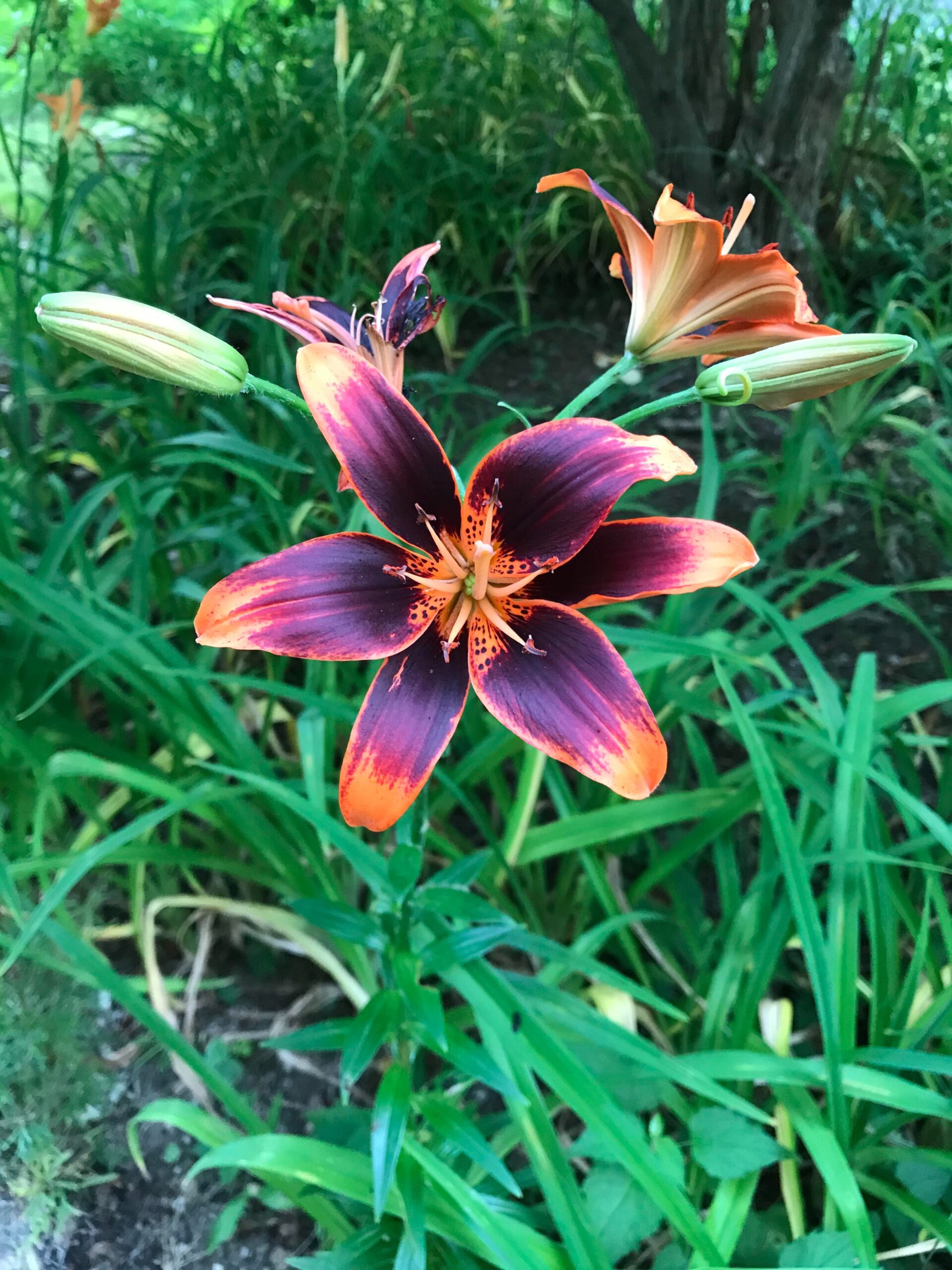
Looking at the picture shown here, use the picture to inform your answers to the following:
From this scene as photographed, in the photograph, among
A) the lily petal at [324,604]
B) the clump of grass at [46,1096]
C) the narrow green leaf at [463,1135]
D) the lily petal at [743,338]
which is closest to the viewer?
the lily petal at [324,604]

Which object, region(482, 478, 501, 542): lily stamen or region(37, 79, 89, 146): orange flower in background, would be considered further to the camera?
region(37, 79, 89, 146): orange flower in background

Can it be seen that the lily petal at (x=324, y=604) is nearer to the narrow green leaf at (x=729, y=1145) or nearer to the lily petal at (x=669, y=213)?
the lily petal at (x=669, y=213)

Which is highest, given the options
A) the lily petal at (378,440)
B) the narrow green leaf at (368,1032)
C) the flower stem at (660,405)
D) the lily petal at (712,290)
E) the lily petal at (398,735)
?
the lily petal at (712,290)

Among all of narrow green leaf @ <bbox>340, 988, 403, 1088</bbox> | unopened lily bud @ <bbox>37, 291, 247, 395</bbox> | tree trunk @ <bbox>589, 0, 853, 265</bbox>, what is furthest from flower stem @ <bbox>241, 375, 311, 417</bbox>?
tree trunk @ <bbox>589, 0, 853, 265</bbox>

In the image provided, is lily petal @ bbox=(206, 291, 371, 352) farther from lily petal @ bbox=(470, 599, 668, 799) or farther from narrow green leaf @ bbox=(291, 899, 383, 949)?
narrow green leaf @ bbox=(291, 899, 383, 949)

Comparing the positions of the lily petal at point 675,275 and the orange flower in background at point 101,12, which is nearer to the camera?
the lily petal at point 675,275

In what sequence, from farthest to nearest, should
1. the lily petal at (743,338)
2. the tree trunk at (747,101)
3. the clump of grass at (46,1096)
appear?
the tree trunk at (747,101) → the clump of grass at (46,1096) → the lily petal at (743,338)

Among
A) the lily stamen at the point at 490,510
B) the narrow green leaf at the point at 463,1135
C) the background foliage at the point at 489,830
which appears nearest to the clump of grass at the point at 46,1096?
the background foliage at the point at 489,830

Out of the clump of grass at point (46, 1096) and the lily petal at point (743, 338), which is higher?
the lily petal at point (743, 338)
